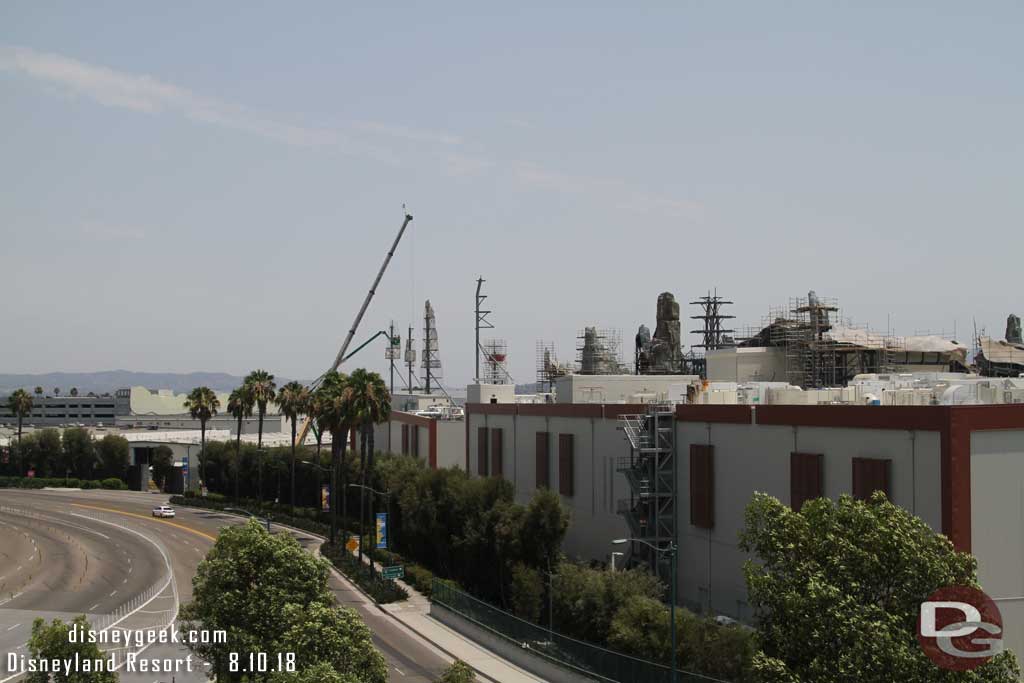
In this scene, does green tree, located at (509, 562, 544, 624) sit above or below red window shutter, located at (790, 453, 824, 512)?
below

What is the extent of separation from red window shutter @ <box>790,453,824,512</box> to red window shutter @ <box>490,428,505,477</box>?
38049 millimetres

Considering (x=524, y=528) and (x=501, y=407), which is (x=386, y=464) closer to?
(x=501, y=407)

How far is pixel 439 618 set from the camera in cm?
6219

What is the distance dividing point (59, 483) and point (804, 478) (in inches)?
4952

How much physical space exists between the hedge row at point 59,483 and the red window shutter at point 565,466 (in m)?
97.1

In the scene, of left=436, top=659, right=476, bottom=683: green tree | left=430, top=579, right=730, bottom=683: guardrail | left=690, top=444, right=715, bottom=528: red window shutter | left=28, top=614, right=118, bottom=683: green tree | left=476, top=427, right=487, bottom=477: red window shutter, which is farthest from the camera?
left=476, top=427, right=487, bottom=477: red window shutter

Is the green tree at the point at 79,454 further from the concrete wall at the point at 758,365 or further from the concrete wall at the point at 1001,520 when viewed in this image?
the concrete wall at the point at 1001,520

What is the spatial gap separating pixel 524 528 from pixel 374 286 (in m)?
117

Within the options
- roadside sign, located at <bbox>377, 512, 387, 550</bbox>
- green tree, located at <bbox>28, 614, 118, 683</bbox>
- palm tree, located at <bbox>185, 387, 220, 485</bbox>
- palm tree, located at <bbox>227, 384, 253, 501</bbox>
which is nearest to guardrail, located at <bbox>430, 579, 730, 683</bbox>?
roadside sign, located at <bbox>377, 512, 387, 550</bbox>

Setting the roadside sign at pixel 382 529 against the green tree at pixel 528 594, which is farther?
the roadside sign at pixel 382 529

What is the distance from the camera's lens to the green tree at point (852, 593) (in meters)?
26.8

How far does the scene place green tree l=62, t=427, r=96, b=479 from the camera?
14650 cm

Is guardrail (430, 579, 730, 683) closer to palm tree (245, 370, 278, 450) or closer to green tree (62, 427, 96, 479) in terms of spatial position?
palm tree (245, 370, 278, 450)

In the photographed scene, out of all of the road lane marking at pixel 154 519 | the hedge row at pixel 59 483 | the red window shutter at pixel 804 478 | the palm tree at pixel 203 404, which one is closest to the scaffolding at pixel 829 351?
the red window shutter at pixel 804 478
